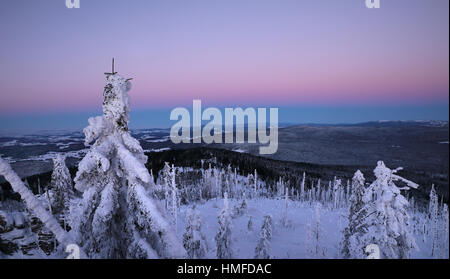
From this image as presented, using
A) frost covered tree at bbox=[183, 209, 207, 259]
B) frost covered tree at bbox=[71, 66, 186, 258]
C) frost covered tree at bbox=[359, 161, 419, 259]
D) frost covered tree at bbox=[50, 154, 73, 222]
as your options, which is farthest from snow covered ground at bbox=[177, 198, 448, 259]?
frost covered tree at bbox=[71, 66, 186, 258]

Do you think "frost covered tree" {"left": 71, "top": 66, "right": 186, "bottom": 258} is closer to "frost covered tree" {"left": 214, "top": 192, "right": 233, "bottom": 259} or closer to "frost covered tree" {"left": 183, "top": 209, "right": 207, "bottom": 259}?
"frost covered tree" {"left": 183, "top": 209, "right": 207, "bottom": 259}

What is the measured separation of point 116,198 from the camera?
22.4ft

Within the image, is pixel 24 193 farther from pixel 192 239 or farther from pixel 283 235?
pixel 283 235

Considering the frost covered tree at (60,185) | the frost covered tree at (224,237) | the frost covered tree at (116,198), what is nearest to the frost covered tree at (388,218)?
the frost covered tree at (116,198)

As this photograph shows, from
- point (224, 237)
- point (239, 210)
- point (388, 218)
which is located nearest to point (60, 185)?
point (224, 237)

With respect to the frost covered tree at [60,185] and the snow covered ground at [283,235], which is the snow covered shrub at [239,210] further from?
the frost covered tree at [60,185]

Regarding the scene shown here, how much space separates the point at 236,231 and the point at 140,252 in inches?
1352

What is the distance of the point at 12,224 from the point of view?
6902mm

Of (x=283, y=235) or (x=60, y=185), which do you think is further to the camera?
(x=283, y=235)

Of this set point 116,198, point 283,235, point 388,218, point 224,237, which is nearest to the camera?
point 116,198

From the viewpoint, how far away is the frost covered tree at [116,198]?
6.30 meters
